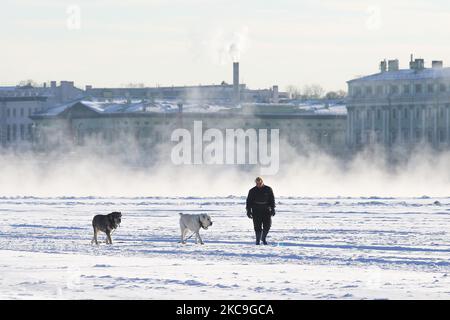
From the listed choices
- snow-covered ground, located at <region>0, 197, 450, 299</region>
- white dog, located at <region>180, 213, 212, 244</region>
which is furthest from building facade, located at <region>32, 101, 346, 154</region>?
white dog, located at <region>180, 213, 212, 244</region>

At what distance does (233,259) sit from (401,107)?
380ft

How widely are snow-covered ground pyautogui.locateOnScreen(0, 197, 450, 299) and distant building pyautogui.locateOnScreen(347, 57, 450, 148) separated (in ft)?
303

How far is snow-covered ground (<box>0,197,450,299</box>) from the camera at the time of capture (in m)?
20.5

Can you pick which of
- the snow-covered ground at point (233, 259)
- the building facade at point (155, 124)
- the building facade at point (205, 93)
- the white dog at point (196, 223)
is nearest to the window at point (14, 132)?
the building facade at point (205, 93)

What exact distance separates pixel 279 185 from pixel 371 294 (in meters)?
68.4

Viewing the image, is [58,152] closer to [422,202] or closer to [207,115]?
[207,115]

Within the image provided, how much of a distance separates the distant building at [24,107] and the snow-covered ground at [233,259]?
13102cm

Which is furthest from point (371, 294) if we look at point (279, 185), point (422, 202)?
point (279, 185)

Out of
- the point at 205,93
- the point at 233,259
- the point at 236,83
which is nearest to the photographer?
the point at 233,259

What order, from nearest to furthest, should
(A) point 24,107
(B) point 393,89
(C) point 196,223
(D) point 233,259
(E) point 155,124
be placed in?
(D) point 233,259 < (C) point 196,223 < (B) point 393,89 < (E) point 155,124 < (A) point 24,107

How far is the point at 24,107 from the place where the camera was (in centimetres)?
17538

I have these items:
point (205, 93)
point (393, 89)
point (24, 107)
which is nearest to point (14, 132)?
point (24, 107)

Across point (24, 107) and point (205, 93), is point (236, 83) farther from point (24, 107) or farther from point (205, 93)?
point (24, 107)

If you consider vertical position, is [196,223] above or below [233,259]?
above
